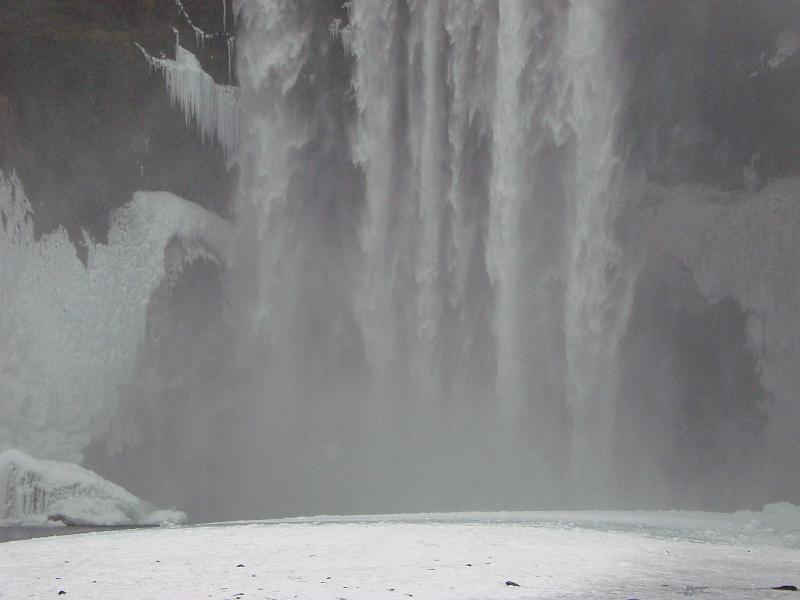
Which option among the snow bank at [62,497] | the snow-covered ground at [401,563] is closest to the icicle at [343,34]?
the snow bank at [62,497]

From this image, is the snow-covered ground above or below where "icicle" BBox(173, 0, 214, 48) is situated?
below

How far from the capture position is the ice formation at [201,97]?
21.4m

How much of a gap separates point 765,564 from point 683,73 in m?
12.5

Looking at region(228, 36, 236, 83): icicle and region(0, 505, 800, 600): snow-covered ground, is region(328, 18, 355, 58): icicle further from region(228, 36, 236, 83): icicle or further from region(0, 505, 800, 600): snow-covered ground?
region(0, 505, 800, 600): snow-covered ground

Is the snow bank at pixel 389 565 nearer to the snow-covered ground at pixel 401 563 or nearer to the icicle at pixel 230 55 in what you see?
the snow-covered ground at pixel 401 563

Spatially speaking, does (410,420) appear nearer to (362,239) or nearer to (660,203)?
(362,239)

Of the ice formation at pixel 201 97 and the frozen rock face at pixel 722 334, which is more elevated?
the ice formation at pixel 201 97

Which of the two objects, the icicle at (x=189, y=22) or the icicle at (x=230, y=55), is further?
the icicle at (x=230, y=55)

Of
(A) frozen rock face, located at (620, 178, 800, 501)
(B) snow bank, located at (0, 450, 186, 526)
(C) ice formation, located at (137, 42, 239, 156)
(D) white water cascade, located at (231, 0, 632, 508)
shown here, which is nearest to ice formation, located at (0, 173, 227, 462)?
(B) snow bank, located at (0, 450, 186, 526)

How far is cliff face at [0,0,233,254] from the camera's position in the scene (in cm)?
2044

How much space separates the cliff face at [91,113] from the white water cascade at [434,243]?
1498mm

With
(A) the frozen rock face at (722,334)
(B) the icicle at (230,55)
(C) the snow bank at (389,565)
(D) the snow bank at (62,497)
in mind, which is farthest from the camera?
(B) the icicle at (230,55)

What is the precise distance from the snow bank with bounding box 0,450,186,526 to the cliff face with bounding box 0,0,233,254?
14.5 ft

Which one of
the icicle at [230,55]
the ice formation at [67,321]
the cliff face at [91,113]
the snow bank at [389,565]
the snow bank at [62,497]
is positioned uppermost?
the icicle at [230,55]
